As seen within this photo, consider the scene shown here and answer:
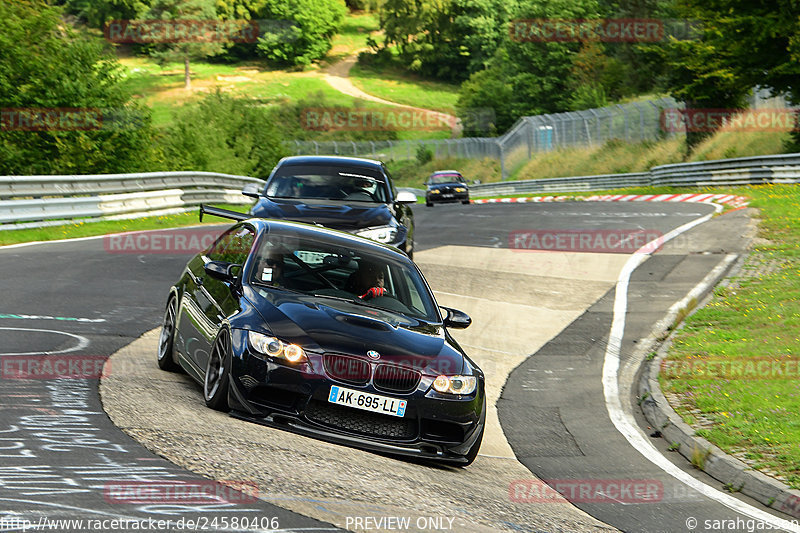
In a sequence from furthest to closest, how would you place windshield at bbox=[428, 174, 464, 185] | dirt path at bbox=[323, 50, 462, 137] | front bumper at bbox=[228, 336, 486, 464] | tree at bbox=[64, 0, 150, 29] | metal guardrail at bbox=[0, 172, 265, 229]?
1. tree at bbox=[64, 0, 150, 29]
2. dirt path at bbox=[323, 50, 462, 137]
3. windshield at bbox=[428, 174, 464, 185]
4. metal guardrail at bbox=[0, 172, 265, 229]
5. front bumper at bbox=[228, 336, 486, 464]

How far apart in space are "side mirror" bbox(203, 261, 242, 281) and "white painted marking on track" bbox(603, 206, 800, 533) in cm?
378

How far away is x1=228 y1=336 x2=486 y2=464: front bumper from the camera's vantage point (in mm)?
6836

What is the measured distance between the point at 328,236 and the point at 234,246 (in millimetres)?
848

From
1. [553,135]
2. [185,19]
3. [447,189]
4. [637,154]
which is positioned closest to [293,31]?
[185,19]

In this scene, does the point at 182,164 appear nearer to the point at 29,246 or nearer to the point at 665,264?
the point at 29,246

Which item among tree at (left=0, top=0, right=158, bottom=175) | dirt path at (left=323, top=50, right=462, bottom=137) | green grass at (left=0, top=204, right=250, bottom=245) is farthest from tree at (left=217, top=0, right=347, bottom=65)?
green grass at (left=0, top=204, right=250, bottom=245)

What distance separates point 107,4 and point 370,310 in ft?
458

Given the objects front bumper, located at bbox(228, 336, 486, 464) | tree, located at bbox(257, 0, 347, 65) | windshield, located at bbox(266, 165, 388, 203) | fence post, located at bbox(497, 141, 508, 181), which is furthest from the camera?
tree, located at bbox(257, 0, 347, 65)

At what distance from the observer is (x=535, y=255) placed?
19.9m

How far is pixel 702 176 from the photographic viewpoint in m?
37.6

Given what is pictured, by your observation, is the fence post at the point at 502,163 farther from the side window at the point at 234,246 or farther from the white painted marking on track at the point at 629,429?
the side window at the point at 234,246

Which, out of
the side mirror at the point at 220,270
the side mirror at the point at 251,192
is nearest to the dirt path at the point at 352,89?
the side mirror at the point at 251,192

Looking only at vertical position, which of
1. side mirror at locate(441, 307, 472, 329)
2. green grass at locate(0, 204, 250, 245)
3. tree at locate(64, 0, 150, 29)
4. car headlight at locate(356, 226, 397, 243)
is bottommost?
green grass at locate(0, 204, 250, 245)

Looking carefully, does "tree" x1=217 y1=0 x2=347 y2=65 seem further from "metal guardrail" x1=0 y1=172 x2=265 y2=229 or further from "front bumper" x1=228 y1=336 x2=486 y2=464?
"front bumper" x1=228 y1=336 x2=486 y2=464
